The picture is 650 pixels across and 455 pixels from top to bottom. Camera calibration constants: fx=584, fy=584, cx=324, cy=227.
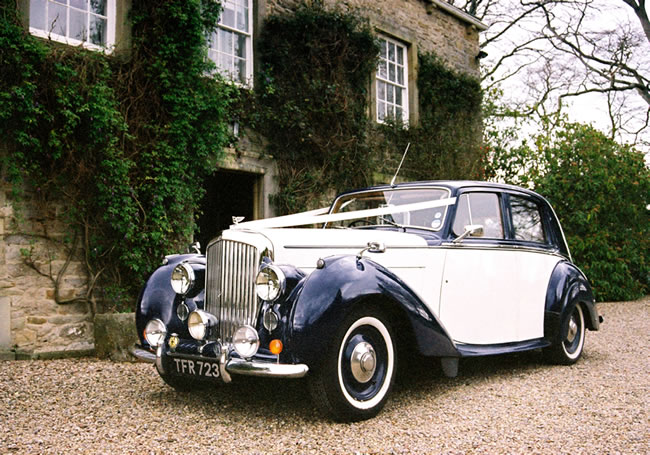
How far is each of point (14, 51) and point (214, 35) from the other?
291cm

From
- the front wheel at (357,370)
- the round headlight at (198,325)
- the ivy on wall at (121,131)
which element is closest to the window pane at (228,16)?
the ivy on wall at (121,131)

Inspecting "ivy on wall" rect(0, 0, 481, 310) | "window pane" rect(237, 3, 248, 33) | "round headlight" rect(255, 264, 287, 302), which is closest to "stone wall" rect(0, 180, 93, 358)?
"ivy on wall" rect(0, 0, 481, 310)

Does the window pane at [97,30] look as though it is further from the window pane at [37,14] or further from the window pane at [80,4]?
the window pane at [37,14]

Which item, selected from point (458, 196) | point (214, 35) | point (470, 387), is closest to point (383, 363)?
point (470, 387)

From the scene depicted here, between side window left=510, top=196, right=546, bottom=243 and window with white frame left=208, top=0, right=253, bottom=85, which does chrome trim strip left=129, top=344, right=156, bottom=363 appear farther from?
window with white frame left=208, top=0, right=253, bottom=85

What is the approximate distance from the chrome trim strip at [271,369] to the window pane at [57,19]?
5.10 metres

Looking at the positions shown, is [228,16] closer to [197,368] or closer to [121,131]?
[121,131]

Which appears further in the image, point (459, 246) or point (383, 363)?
point (459, 246)

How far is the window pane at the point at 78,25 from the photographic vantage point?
6.72 metres

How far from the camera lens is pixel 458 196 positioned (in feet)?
15.4

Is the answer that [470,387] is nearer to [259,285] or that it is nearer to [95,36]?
[259,285]

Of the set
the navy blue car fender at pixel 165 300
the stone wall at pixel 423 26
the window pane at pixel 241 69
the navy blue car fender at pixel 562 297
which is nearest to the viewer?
the navy blue car fender at pixel 165 300

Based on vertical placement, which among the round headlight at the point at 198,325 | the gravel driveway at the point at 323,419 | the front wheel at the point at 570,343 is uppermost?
the round headlight at the point at 198,325

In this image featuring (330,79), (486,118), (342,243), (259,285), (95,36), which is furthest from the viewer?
(486,118)
